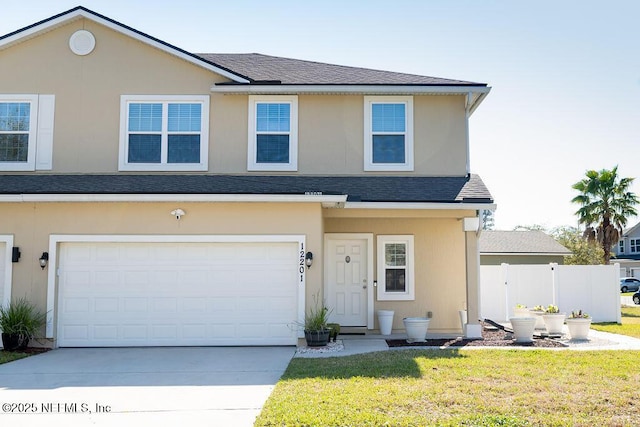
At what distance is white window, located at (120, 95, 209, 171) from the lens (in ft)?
43.1

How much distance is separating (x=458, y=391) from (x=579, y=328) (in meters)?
6.29

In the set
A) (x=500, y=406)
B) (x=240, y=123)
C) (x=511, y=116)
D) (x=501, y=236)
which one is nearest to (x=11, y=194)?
(x=240, y=123)

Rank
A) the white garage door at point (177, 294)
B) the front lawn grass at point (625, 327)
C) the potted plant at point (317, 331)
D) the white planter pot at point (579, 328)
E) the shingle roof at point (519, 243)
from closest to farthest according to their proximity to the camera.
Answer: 1. the potted plant at point (317, 331)
2. the white garage door at point (177, 294)
3. the white planter pot at point (579, 328)
4. the front lawn grass at point (625, 327)
5. the shingle roof at point (519, 243)

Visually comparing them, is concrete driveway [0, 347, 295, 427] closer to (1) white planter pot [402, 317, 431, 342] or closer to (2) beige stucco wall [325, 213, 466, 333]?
(1) white planter pot [402, 317, 431, 342]

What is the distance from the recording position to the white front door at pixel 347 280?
1395 cm

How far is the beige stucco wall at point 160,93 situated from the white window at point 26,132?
0.18 meters

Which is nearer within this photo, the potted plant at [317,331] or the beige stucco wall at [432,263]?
the potted plant at [317,331]

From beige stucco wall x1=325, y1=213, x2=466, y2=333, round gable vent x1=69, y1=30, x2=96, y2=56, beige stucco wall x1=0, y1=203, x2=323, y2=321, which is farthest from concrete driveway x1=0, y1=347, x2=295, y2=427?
round gable vent x1=69, y1=30, x2=96, y2=56

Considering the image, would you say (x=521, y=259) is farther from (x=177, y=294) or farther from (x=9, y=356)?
(x=9, y=356)

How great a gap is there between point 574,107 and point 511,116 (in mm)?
2011

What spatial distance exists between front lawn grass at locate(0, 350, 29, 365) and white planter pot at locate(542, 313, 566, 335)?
10.9 metres

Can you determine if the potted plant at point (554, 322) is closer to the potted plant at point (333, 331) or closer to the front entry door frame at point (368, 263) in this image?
the front entry door frame at point (368, 263)

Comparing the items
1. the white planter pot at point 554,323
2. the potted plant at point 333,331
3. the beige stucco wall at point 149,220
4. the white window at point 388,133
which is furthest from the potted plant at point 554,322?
the beige stucco wall at point 149,220

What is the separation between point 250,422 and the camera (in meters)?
6.26
